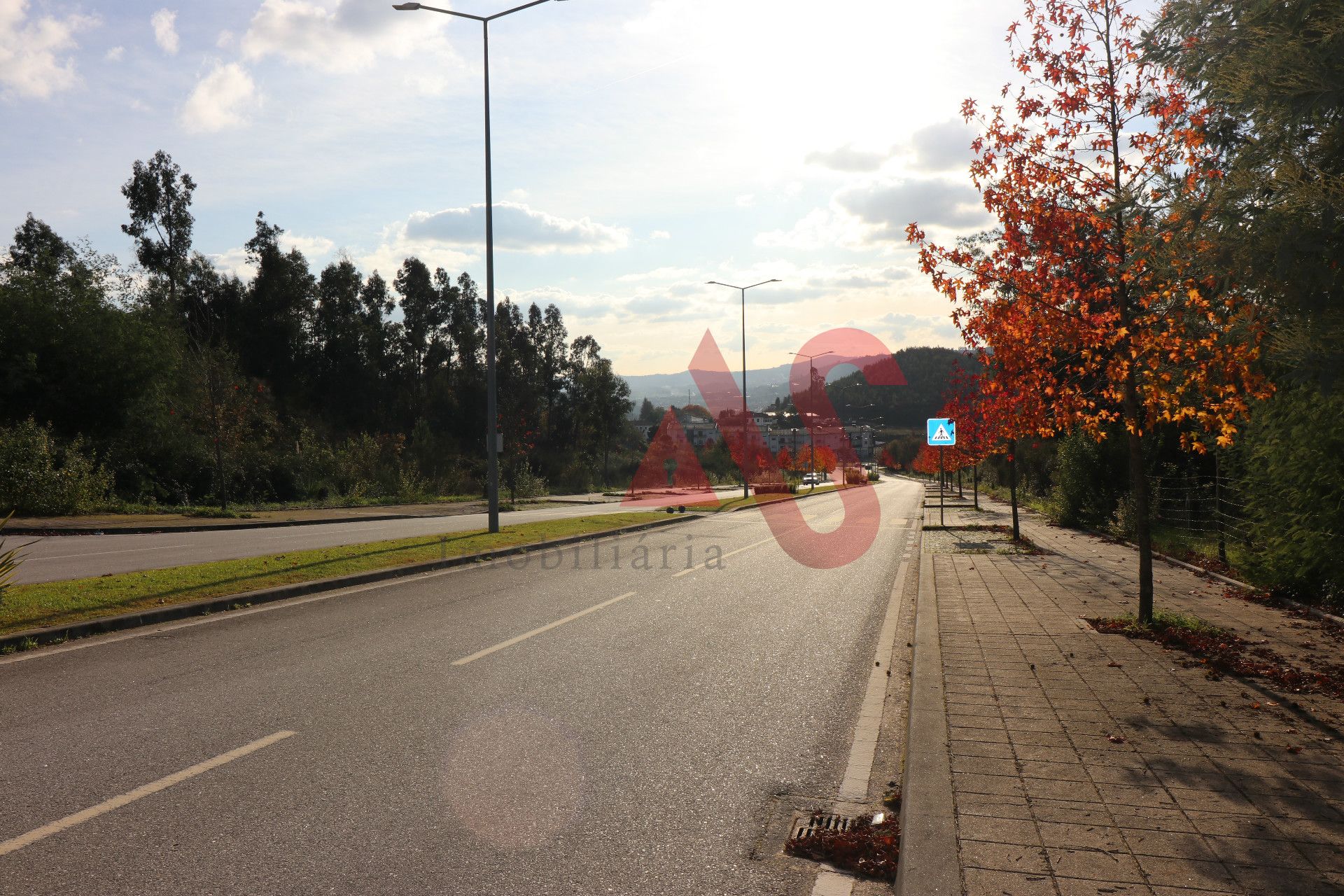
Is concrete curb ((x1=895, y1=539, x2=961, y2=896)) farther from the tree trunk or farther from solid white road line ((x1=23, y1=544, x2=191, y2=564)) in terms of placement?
solid white road line ((x1=23, y1=544, x2=191, y2=564))

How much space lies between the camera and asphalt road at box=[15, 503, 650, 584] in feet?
44.4

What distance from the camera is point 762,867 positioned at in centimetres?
388

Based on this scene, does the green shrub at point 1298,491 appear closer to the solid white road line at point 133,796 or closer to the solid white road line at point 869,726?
the solid white road line at point 869,726

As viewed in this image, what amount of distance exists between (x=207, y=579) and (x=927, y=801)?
10269 millimetres

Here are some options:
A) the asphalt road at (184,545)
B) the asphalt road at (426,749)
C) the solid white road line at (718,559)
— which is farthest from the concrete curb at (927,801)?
the asphalt road at (184,545)

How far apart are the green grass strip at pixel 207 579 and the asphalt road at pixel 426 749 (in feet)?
3.23

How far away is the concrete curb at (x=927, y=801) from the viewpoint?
3.56m

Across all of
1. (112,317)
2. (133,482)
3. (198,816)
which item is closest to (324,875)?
(198,816)

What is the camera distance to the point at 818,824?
14.5 feet

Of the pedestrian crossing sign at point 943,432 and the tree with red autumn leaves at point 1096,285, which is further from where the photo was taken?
the pedestrian crossing sign at point 943,432

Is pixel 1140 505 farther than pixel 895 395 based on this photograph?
No

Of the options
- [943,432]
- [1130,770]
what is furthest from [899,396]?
[1130,770]

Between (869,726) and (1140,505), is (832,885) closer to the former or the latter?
(869,726)

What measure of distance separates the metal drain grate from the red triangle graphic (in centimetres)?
4803
